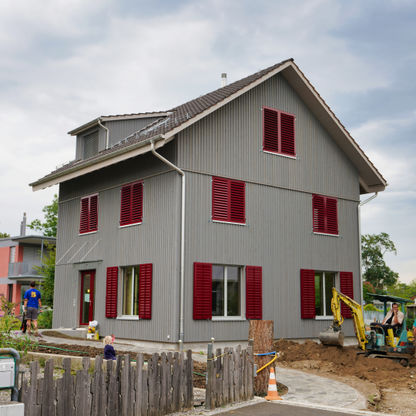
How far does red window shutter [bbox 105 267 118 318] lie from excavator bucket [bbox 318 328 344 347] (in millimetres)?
6404

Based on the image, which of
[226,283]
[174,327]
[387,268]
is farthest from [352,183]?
[387,268]

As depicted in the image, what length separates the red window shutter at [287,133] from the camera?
65.7 feet

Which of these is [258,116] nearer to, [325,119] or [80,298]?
[325,119]

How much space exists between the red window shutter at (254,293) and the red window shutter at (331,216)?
13.0 ft

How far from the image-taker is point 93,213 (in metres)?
20.8

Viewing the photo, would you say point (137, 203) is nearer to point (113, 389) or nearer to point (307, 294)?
point (307, 294)

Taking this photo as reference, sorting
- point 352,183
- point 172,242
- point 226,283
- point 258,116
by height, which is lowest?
point 226,283

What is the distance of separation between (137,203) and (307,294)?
6.34m

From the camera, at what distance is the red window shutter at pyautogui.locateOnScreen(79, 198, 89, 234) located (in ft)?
69.3

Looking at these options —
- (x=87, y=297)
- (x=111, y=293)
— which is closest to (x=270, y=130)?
(x=111, y=293)

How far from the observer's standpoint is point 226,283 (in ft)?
58.1

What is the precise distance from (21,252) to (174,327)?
35540 millimetres

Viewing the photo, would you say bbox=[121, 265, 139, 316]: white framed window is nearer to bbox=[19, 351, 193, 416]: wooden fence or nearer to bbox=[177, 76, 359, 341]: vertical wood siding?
bbox=[177, 76, 359, 341]: vertical wood siding

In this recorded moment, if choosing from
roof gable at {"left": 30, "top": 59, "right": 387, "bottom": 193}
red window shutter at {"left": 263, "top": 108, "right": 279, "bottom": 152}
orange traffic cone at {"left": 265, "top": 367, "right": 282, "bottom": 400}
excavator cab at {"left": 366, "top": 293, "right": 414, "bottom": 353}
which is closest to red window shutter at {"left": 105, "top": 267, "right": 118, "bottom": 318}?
roof gable at {"left": 30, "top": 59, "right": 387, "bottom": 193}
